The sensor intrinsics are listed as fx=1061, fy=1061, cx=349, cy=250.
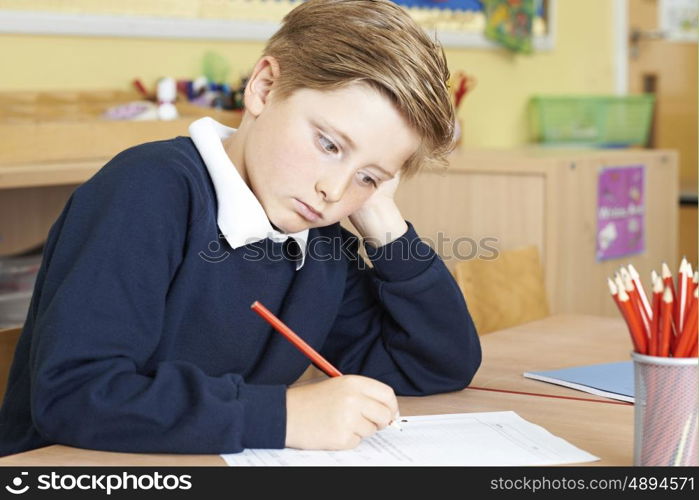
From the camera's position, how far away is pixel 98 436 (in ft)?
3.04

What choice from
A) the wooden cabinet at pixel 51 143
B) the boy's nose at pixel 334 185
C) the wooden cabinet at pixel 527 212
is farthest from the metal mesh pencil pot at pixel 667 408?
the wooden cabinet at pixel 527 212

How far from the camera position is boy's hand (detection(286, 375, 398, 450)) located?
3.08 ft

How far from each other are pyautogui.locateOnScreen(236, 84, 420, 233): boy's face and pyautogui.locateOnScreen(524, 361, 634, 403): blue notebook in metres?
0.33

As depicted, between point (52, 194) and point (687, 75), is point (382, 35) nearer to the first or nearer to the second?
point (52, 194)

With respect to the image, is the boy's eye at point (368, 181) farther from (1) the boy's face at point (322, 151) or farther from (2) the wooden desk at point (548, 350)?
(2) the wooden desk at point (548, 350)

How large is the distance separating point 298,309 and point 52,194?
1.34 meters

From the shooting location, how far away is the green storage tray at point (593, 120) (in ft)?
11.1

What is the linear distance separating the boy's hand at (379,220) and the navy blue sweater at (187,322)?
0.02 m

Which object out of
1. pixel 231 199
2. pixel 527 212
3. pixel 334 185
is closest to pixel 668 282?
pixel 334 185

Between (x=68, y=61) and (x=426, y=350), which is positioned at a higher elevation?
(x=68, y=61)

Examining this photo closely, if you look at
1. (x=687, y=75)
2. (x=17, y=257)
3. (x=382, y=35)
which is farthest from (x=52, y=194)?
(x=687, y=75)

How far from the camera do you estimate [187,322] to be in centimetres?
113

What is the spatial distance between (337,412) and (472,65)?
251cm
